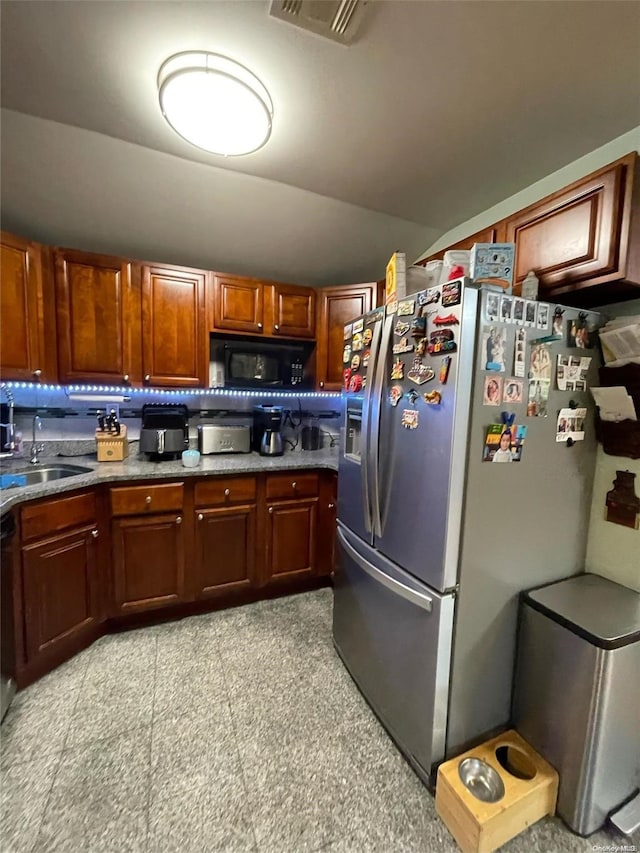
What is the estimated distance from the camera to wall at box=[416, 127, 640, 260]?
1.52 meters

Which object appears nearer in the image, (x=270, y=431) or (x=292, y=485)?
(x=292, y=485)

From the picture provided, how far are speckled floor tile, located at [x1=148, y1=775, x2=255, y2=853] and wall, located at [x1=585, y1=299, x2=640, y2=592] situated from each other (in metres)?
1.62

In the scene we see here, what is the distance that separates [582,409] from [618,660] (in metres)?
0.87

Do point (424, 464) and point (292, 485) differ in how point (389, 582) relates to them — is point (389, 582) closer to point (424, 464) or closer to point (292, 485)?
point (424, 464)

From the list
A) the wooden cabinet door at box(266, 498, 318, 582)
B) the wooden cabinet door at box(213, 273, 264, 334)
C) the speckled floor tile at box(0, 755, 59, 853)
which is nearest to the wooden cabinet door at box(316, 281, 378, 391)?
the wooden cabinet door at box(213, 273, 264, 334)

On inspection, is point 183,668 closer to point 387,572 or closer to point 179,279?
point 387,572

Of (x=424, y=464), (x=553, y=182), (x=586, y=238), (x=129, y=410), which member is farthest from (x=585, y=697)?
(x=129, y=410)

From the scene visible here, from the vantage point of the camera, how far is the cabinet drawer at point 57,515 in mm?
1638

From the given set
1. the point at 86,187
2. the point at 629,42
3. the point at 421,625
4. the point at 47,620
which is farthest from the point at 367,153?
the point at 47,620

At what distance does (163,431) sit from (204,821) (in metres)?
1.81

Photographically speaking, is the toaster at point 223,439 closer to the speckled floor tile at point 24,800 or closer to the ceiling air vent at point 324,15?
the speckled floor tile at point 24,800

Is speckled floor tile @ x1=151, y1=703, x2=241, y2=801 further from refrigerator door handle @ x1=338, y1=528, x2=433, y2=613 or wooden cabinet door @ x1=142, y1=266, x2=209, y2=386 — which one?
wooden cabinet door @ x1=142, y1=266, x2=209, y2=386

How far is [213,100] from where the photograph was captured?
133 cm

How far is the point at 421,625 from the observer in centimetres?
130
